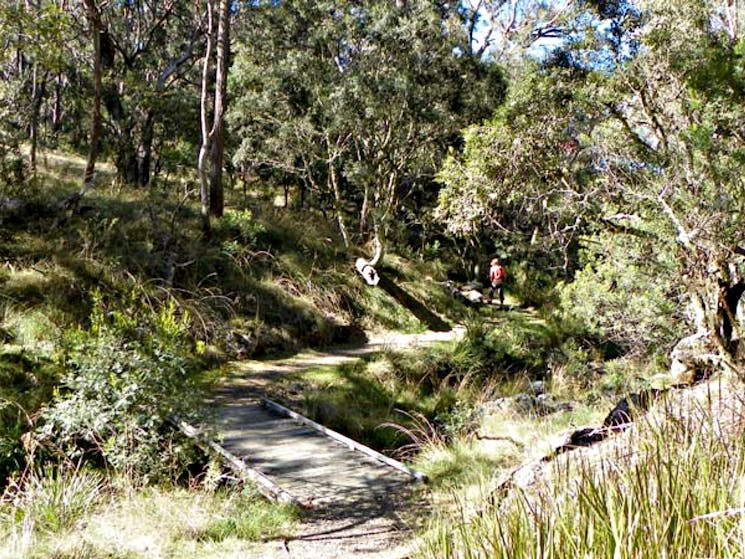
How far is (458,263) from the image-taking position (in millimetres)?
22359

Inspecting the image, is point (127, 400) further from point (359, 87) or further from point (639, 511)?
point (359, 87)

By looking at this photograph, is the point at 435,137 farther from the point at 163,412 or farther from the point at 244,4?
the point at 163,412

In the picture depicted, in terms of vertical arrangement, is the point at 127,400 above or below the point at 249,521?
above

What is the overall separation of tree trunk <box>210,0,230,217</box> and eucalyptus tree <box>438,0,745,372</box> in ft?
21.6

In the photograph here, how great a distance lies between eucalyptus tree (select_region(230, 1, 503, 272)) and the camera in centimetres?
1455

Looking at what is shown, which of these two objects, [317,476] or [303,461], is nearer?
[317,476]

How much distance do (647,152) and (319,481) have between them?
21.5 feet

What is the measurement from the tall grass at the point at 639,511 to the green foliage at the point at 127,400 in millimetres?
3655

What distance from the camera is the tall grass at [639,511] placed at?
236 centimetres

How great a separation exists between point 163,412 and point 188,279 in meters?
7.31

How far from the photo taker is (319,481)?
20.7 feet

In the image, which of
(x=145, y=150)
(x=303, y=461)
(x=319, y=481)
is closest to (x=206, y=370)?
(x=303, y=461)

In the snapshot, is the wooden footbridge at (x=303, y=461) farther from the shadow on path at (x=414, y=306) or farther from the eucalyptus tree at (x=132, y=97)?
the eucalyptus tree at (x=132, y=97)

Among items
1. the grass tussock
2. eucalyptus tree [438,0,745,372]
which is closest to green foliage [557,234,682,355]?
eucalyptus tree [438,0,745,372]
